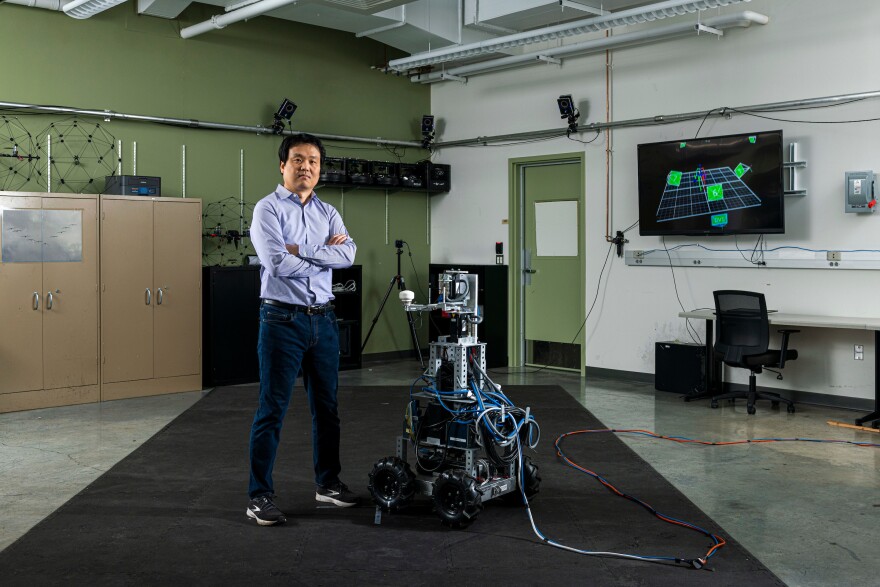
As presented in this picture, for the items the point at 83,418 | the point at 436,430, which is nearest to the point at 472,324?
the point at 436,430

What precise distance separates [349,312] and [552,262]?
6.84 ft

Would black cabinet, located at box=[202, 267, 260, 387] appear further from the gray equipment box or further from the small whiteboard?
the small whiteboard

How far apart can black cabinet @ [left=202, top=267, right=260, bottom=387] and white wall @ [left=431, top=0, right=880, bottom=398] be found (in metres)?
2.71

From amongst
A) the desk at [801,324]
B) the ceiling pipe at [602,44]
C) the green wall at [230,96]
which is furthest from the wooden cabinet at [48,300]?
the desk at [801,324]

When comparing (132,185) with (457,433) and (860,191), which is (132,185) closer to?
(457,433)

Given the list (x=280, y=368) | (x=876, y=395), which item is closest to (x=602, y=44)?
(x=876, y=395)

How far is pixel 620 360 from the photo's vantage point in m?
8.09

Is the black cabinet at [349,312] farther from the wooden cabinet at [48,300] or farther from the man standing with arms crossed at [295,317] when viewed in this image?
the man standing with arms crossed at [295,317]

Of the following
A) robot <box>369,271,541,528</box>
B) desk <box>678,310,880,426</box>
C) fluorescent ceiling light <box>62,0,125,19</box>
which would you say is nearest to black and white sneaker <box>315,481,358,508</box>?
robot <box>369,271,541,528</box>

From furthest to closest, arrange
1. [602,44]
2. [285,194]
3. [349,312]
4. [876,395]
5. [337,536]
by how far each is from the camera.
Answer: [349,312] < [602,44] < [876,395] < [285,194] < [337,536]

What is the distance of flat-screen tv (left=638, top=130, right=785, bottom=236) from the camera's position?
6.74 meters

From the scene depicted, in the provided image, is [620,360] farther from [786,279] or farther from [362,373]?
[362,373]

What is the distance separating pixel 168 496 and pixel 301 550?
108 centimetres

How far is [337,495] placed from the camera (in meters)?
4.01
